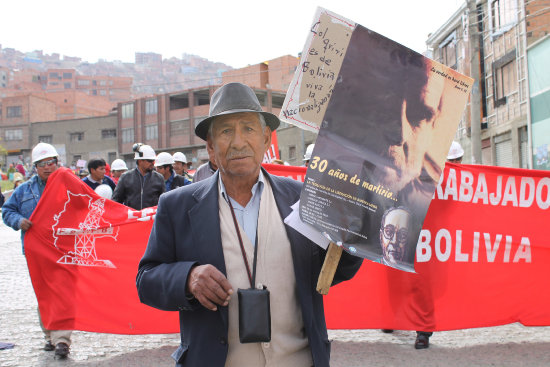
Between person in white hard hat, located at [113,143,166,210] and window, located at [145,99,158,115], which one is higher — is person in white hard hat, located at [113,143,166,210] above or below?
below

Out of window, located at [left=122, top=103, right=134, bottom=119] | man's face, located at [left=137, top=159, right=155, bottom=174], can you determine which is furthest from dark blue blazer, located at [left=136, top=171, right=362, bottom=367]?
window, located at [left=122, top=103, right=134, bottom=119]

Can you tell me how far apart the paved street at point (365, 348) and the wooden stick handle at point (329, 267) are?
3282 mm

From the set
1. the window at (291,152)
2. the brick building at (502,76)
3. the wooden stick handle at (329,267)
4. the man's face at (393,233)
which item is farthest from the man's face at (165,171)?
the window at (291,152)

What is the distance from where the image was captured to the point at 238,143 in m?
2.23

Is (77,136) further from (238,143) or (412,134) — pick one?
(412,134)

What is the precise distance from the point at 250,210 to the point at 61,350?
3.89 m

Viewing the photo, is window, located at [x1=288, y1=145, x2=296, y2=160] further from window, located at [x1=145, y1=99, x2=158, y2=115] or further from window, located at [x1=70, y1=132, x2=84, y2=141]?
window, located at [x1=70, y1=132, x2=84, y2=141]


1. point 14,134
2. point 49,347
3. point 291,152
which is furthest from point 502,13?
point 14,134

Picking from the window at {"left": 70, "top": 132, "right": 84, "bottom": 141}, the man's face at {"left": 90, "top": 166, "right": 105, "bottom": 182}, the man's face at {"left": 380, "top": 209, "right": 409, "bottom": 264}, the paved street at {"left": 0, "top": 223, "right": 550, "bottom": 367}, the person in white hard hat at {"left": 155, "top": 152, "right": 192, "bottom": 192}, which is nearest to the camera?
the man's face at {"left": 380, "top": 209, "right": 409, "bottom": 264}

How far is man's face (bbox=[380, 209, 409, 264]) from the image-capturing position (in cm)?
190

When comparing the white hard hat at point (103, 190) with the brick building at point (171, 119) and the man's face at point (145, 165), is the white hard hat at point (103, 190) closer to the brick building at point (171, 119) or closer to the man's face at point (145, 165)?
the man's face at point (145, 165)

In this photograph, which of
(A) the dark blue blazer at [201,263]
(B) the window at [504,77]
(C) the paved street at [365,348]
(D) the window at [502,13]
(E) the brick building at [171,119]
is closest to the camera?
(A) the dark blue blazer at [201,263]

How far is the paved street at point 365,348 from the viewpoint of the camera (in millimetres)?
5078

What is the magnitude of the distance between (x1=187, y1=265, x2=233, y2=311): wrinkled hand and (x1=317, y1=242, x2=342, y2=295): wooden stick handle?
1.07 feet
